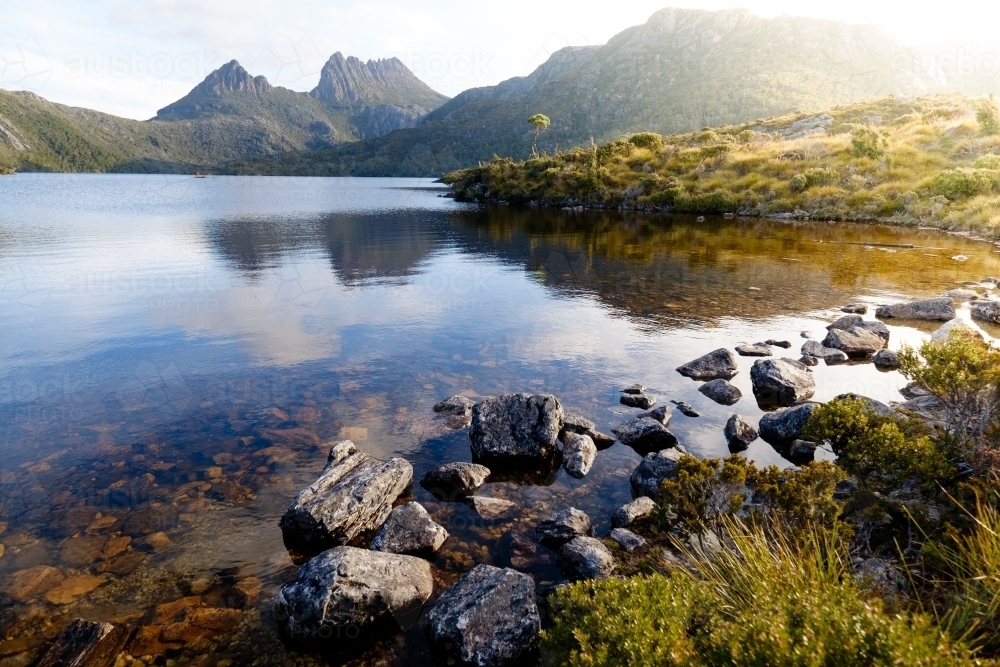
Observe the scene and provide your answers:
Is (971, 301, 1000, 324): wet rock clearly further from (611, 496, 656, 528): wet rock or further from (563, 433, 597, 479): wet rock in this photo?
(611, 496, 656, 528): wet rock

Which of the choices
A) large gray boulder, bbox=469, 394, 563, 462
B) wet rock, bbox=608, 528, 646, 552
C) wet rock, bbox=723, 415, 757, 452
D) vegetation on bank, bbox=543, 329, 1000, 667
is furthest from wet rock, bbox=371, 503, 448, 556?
wet rock, bbox=723, 415, 757, 452

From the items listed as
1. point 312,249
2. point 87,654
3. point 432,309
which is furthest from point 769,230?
point 87,654

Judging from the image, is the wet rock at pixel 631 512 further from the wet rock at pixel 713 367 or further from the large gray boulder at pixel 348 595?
the wet rock at pixel 713 367

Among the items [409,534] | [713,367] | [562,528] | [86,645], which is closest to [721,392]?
[713,367]

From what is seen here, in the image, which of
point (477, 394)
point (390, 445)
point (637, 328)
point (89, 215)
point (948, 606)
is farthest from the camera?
point (89, 215)

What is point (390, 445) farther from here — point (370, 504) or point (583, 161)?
point (583, 161)

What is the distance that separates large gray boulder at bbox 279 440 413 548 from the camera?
9.74 m

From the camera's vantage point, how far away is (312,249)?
1828 inches

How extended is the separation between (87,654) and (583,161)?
95554 millimetres

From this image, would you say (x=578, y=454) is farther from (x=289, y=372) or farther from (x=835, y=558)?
(x=289, y=372)

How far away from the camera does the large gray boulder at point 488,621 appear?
7.13 metres

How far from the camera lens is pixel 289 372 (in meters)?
18.0

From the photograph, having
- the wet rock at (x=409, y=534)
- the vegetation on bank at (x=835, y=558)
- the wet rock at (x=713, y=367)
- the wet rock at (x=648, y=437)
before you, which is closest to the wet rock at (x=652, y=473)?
the vegetation on bank at (x=835, y=558)

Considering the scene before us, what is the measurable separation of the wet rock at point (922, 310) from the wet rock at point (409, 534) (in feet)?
79.8
